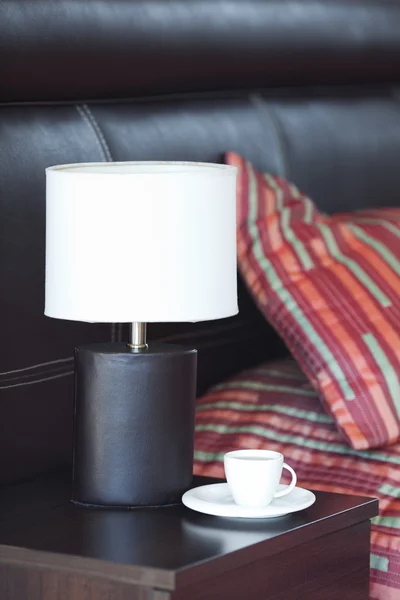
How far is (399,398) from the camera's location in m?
1.62

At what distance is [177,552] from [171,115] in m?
0.86

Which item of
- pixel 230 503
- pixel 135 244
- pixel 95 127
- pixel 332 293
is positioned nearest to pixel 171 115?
pixel 95 127

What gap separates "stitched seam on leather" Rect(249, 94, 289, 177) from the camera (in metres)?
2.05

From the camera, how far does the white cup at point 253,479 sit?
51.3 inches

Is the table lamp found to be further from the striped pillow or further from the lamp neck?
the striped pillow

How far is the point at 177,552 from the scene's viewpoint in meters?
1.19

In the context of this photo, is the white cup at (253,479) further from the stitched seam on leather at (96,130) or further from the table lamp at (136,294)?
the stitched seam on leather at (96,130)

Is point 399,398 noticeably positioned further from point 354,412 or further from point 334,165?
point 334,165

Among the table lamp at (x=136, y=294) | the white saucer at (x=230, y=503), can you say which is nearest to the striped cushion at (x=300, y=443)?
the white saucer at (x=230, y=503)

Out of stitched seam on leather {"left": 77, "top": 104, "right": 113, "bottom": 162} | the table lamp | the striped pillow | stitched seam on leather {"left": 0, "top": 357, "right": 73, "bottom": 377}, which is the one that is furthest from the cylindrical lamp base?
stitched seam on leather {"left": 77, "top": 104, "right": 113, "bottom": 162}

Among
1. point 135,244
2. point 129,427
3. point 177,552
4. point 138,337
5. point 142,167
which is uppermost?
point 142,167

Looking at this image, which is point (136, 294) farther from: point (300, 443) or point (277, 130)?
point (277, 130)

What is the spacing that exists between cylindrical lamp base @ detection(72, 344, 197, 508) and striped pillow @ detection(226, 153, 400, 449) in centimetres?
33

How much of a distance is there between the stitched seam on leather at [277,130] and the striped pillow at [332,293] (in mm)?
108
